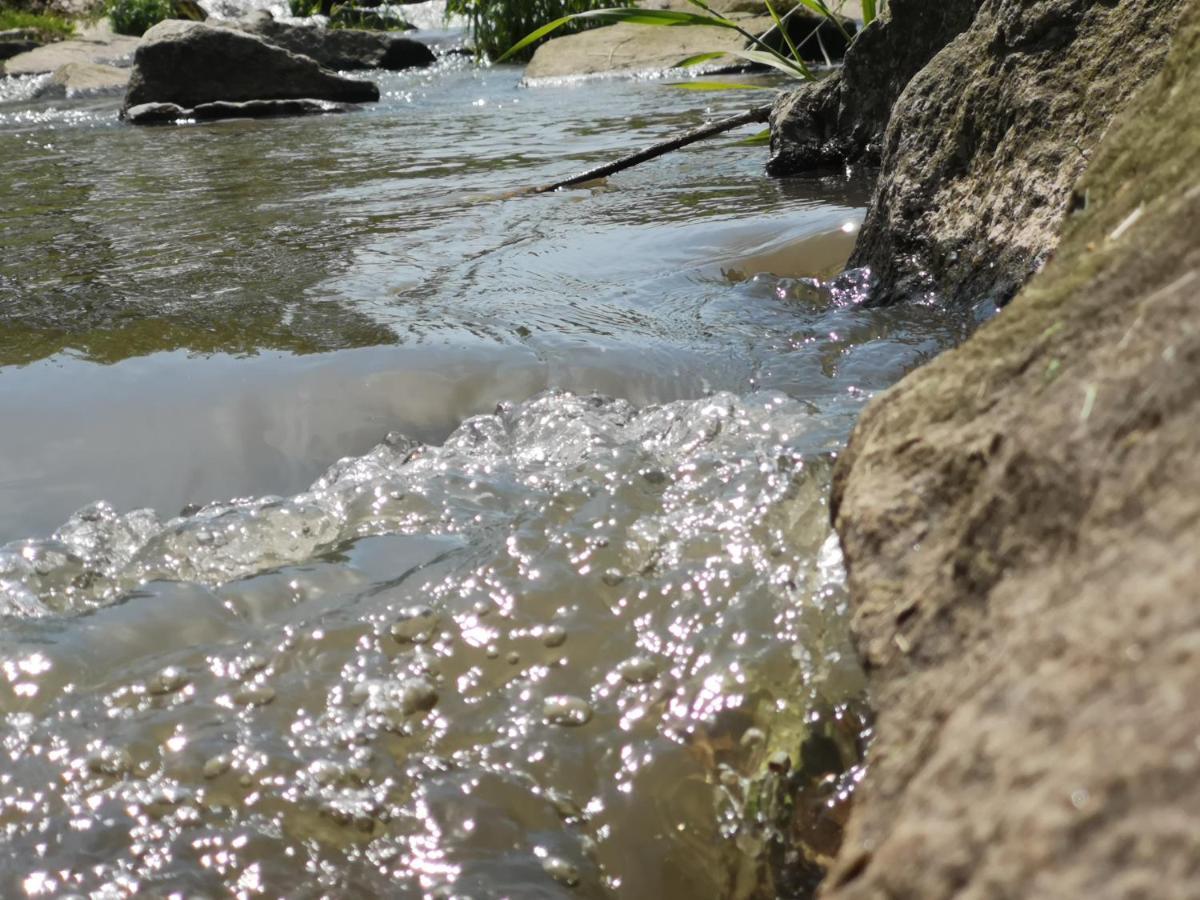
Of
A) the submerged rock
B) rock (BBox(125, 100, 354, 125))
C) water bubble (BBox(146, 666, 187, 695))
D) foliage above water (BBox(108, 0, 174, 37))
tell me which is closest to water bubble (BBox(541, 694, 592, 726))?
water bubble (BBox(146, 666, 187, 695))

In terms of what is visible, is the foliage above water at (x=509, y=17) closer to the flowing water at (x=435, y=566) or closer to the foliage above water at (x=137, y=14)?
the foliage above water at (x=137, y=14)

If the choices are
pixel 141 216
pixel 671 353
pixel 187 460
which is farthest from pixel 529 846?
pixel 141 216

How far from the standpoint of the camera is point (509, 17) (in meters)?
14.2

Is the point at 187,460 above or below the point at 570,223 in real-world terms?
below

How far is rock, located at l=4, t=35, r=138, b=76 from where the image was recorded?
48.9ft

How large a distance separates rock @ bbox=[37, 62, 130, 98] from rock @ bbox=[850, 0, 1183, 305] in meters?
11.7

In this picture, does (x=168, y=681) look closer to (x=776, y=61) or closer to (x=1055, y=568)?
(x=1055, y=568)

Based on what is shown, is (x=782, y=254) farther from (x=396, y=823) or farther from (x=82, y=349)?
(x=396, y=823)

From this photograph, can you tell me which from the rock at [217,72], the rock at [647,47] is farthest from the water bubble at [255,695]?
the rock at [647,47]

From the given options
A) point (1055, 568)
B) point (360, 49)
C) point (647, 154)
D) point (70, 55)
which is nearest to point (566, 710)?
point (1055, 568)

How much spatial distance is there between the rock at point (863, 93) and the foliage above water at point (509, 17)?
9.21 metres

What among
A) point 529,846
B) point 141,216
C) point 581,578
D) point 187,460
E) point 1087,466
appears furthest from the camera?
point 141,216

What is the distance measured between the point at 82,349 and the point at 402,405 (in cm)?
102

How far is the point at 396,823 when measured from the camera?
138 cm
